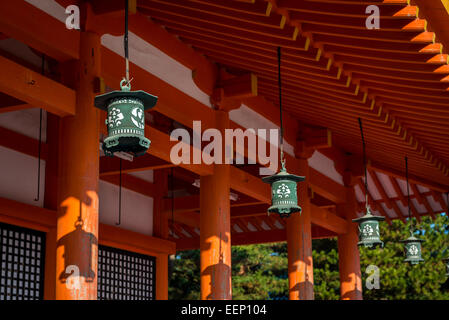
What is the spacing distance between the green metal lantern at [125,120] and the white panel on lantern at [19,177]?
346 cm

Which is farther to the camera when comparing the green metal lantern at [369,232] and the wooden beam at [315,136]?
the wooden beam at [315,136]

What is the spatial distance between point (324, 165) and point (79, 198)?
6781 millimetres

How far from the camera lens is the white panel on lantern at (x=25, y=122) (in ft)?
26.2

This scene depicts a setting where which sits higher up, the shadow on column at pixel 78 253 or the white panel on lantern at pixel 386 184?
the white panel on lantern at pixel 386 184

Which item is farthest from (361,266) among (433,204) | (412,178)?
(412,178)

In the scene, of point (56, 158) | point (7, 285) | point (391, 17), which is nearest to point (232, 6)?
point (391, 17)

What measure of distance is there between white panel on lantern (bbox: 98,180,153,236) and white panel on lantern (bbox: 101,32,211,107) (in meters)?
2.39

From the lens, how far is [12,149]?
26.1ft

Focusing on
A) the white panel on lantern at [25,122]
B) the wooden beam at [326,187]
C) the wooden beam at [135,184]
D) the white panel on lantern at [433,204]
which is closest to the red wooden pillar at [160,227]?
the wooden beam at [135,184]

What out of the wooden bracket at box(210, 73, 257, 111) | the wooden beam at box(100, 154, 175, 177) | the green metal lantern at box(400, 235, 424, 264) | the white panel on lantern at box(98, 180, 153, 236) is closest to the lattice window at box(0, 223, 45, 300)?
the wooden beam at box(100, 154, 175, 177)

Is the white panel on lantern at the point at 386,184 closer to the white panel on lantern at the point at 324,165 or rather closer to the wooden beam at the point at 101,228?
the white panel on lantern at the point at 324,165

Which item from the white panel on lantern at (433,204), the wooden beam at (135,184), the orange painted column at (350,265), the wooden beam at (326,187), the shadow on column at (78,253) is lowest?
the shadow on column at (78,253)

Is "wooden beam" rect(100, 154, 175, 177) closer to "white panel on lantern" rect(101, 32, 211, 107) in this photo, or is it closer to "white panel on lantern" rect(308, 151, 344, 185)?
"white panel on lantern" rect(101, 32, 211, 107)
